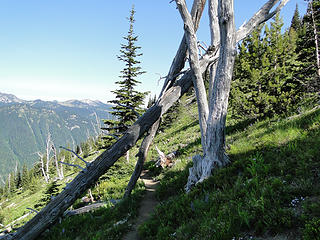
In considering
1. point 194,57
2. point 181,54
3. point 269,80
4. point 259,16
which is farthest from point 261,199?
point 269,80

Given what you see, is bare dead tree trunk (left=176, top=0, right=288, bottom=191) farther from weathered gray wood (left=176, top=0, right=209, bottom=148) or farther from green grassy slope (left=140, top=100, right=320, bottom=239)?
green grassy slope (left=140, top=100, right=320, bottom=239)

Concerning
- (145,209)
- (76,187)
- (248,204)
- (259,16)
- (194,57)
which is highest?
(259,16)

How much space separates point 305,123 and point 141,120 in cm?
533

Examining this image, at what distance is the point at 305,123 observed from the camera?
566 centimetres

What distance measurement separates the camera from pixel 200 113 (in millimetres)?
5742

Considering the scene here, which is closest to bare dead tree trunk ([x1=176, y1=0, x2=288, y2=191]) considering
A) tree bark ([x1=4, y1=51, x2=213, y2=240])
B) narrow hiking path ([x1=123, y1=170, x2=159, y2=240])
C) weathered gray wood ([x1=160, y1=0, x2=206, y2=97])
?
weathered gray wood ([x1=160, y1=0, x2=206, y2=97])

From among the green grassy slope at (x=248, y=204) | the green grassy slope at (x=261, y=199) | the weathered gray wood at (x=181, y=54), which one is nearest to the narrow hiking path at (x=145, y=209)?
the green grassy slope at (x=248, y=204)

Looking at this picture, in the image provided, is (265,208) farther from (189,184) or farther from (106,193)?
(106,193)

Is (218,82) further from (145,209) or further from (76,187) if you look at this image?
(76,187)

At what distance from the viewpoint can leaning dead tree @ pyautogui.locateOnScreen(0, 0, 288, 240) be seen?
15.8 feet

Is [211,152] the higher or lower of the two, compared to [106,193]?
higher

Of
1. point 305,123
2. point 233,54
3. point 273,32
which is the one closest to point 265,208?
point 233,54

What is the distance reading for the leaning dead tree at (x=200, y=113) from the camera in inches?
190

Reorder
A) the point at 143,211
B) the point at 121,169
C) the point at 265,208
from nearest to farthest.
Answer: the point at 265,208 < the point at 143,211 < the point at 121,169
